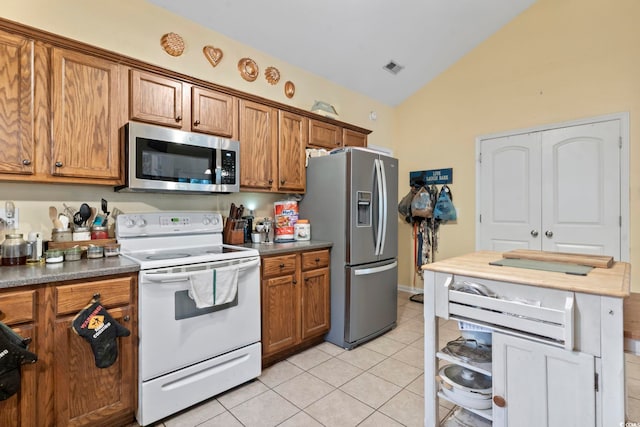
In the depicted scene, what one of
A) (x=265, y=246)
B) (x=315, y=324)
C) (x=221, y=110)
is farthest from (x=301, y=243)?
(x=221, y=110)

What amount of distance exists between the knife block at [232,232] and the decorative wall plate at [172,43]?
141cm

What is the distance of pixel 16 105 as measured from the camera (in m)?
1.64

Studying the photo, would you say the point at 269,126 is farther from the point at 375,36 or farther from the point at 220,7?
the point at 375,36

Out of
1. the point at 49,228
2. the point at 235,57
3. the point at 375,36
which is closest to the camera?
the point at 49,228

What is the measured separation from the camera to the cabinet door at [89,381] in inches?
59.1

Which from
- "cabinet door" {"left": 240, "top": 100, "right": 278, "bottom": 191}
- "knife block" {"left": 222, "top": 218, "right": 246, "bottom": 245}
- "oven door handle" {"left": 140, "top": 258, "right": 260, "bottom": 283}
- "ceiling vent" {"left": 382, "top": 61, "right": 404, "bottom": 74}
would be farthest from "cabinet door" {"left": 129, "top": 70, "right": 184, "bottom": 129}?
"ceiling vent" {"left": 382, "top": 61, "right": 404, "bottom": 74}

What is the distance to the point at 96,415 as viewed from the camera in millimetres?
1596

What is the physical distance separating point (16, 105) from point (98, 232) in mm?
813

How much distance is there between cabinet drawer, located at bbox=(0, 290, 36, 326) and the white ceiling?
7.14 ft

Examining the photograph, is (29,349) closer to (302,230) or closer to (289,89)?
(302,230)

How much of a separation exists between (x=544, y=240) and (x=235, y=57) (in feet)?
12.1

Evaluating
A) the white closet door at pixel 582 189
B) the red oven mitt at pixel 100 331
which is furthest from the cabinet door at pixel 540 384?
the white closet door at pixel 582 189

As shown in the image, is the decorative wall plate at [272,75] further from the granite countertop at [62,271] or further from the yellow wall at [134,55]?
the granite countertop at [62,271]

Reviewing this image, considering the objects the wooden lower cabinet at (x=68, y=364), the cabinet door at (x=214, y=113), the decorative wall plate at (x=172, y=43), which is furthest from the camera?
the decorative wall plate at (x=172, y=43)
